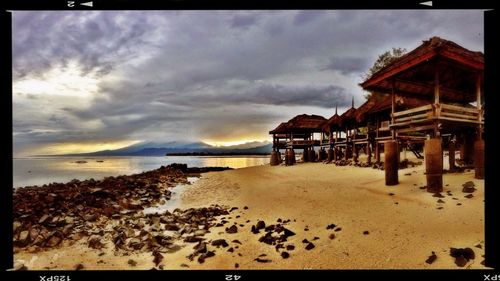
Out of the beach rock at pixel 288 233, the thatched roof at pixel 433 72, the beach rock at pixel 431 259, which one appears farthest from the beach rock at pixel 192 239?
the thatched roof at pixel 433 72

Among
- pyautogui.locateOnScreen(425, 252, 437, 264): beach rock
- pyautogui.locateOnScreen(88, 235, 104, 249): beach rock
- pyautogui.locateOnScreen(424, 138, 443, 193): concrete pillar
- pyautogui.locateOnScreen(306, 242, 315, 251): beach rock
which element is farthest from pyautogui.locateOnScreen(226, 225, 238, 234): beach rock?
pyautogui.locateOnScreen(424, 138, 443, 193): concrete pillar

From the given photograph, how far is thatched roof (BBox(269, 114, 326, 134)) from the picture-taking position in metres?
26.7

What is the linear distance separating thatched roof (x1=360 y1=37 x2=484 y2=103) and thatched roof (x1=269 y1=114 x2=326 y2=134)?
13077 mm

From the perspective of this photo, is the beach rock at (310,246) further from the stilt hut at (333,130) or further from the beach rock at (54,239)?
the stilt hut at (333,130)

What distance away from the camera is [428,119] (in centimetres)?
902

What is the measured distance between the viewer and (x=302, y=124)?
2680 cm

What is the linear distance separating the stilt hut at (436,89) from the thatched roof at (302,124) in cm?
1273

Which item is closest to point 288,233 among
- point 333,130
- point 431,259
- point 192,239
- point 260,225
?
point 260,225

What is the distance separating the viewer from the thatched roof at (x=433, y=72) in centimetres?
815

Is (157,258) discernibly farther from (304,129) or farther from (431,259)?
Result: (304,129)

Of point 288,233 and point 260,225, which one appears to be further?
point 260,225

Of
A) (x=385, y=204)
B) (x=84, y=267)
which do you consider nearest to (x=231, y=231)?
(x=84, y=267)
